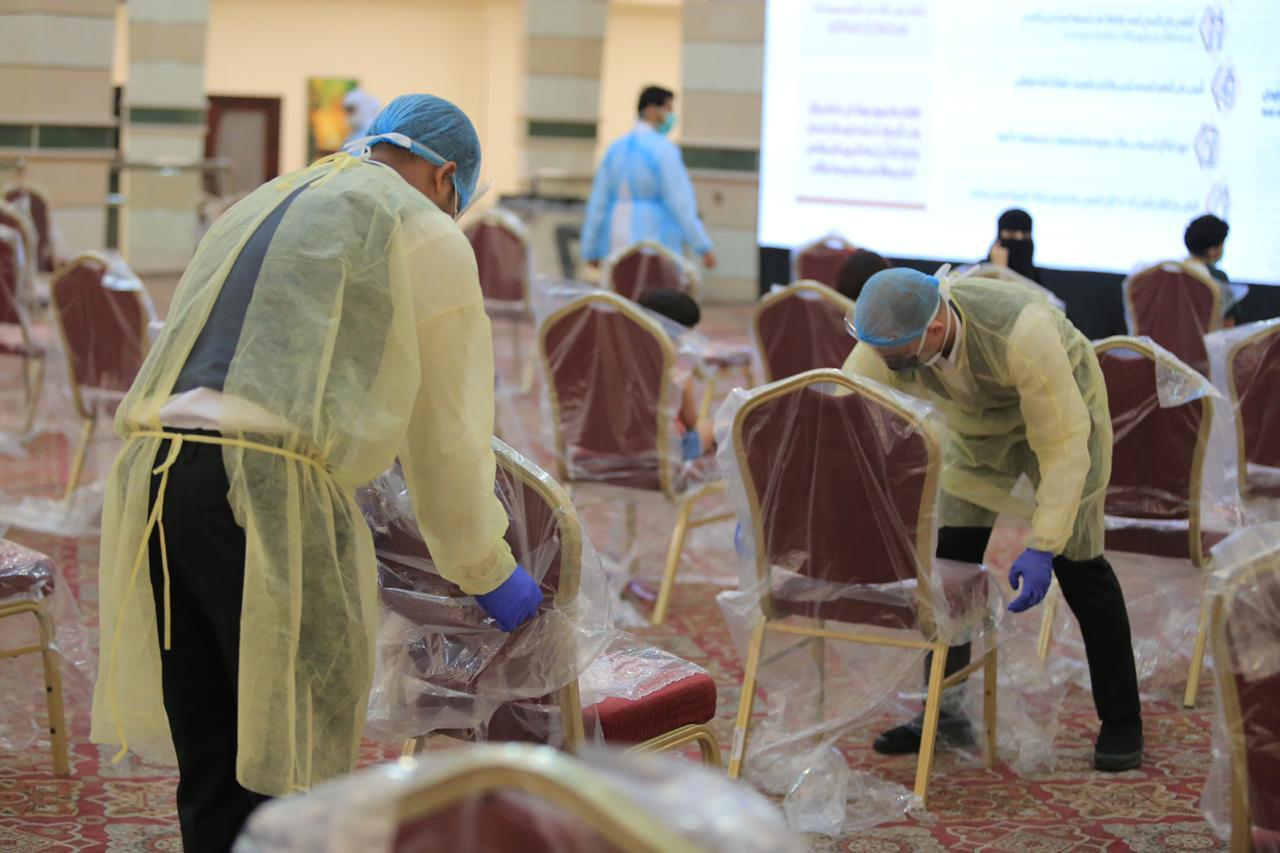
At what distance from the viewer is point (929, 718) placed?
3062 mm

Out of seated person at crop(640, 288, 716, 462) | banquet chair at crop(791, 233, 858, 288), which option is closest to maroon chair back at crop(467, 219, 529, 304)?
banquet chair at crop(791, 233, 858, 288)

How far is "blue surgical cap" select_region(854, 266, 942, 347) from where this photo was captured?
115 inches

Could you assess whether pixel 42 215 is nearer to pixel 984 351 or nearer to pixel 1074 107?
pixel 1074 107

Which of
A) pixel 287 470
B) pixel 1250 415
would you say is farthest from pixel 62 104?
pixel 287 470

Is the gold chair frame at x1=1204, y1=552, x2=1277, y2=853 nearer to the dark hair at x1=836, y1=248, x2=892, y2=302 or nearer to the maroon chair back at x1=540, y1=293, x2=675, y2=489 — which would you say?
the maroon chair back at x1=540, y1=293, x2=675, y2=489

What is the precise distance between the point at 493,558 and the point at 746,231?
955 centimetres

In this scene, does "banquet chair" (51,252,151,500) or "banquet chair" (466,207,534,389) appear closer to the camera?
"banquet chair" (51,252,151,500)

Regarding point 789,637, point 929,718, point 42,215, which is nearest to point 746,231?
point 42,215

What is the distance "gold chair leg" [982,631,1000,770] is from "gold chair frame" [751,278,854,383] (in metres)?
1.57

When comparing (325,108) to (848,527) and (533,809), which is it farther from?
(533,809)

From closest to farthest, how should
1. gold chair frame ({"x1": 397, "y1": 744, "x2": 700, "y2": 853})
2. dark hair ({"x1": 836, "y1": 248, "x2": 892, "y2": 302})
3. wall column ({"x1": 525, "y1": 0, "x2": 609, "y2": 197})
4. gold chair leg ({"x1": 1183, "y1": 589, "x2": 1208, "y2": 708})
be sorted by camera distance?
gold chair frame ({"x1": 397, "y1": 744, "x2": 700, "y2": 853})
gold chair leg ({"x1": 1183, "y1": 589, "x2": 1208, "y2": 708})
dark hair ({"x1": 836, "y1": 248, "x2": 892, "y2": 302})
wall column ({"x1": 525, "y1": 0, "x2": 609, "y2": 197})

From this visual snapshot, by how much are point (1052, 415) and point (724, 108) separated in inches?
330

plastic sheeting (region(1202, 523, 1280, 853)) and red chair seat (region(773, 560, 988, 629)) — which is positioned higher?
plastic sheeting (region(1202, 523, 1280, 853))

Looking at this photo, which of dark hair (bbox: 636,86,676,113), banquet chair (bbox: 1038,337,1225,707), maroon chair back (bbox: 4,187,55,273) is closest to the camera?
banquet chair (bbox: 1038,337,1225,707)
